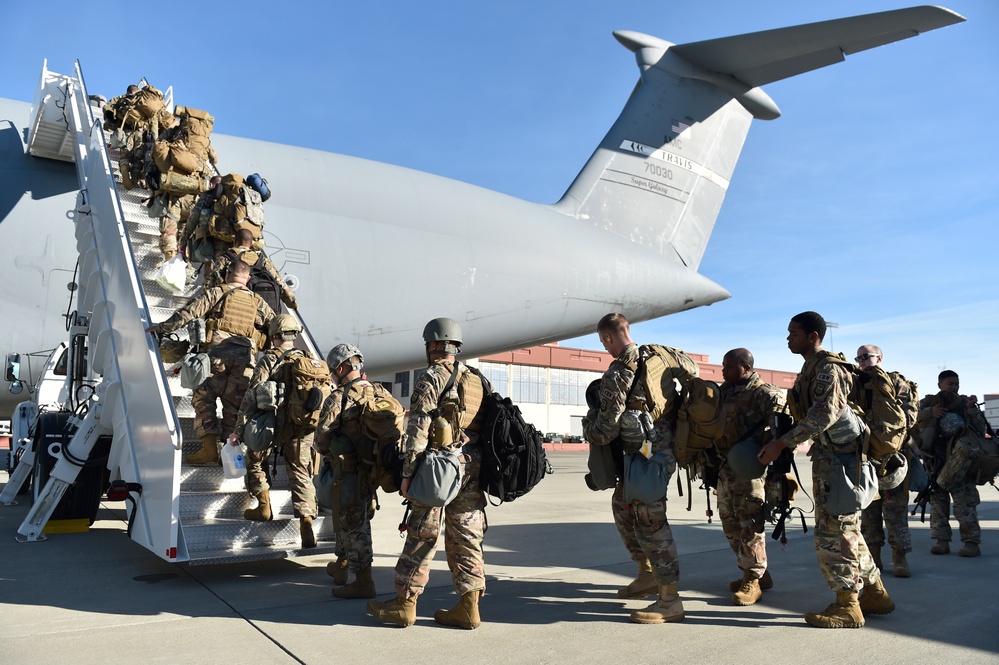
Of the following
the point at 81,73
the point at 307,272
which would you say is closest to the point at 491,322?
the point at 307,272

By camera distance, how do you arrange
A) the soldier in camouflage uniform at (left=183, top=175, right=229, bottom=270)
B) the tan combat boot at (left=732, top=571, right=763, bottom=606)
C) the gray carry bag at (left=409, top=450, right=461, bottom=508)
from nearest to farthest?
the gray carry bag at (left=409, top=450, right=461, bottom=508) → the tan combat boot at (left=732, top=571, right=763, bottom=606) → the soldier in camouflage uniform at (left=183, top=175, right=229, bottom=270)

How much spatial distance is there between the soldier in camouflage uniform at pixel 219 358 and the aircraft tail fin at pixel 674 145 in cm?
810

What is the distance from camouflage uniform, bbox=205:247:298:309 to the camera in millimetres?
6336

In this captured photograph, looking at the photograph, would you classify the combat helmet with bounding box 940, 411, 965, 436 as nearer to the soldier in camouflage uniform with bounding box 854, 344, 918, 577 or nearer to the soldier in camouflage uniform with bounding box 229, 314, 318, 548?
the soldier in camouflage uniform with bounding box 854, 344, 918, 577

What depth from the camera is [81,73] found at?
865cm

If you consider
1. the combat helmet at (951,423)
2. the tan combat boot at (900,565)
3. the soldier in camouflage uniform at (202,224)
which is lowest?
the tan combat boot at (900,565)

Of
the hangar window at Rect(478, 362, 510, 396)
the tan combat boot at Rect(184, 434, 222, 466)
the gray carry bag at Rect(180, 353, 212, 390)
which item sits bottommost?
the tan combat boot at Rect(184, 434, 222, 466)

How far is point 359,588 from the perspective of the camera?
461 centimetres

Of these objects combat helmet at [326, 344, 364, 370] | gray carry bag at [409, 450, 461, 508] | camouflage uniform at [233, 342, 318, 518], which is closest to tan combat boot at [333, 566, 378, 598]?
camouflage uniform at [233, 342, 318, 518]

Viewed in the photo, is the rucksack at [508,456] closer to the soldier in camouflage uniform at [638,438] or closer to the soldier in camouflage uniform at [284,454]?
the soldier in camouflage uniform at [638,438]

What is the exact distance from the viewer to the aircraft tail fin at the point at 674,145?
13.1 metres

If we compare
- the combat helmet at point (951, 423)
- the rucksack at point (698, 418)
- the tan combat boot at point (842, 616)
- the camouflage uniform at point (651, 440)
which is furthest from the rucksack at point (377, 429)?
the combat helmet at point (951, 423)

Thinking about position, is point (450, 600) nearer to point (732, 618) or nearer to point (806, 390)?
point (732, 618)

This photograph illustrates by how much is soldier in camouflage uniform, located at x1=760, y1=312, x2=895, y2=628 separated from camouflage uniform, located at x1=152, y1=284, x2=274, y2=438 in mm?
3826
